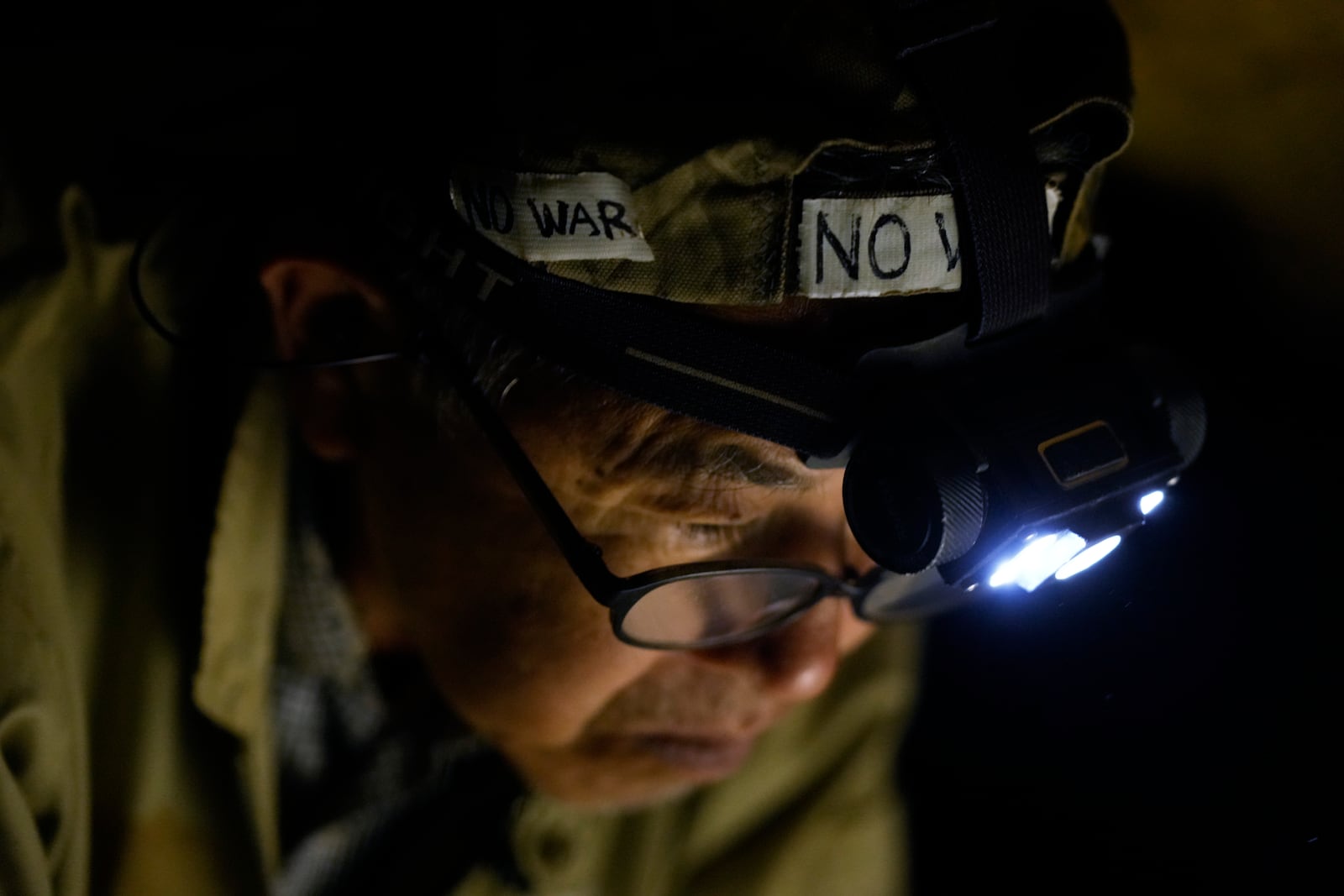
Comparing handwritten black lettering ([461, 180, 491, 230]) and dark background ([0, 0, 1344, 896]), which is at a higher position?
handwritten black lettering ([461, 180, 491, 230])

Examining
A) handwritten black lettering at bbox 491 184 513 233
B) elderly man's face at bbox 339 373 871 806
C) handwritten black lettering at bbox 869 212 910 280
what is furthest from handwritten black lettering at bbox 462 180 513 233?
handwritten black lettering at bbox 869 212 910 280

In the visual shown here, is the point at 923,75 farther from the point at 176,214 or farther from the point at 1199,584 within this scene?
the point at 176,214

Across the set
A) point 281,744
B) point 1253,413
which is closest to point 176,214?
point 281,744

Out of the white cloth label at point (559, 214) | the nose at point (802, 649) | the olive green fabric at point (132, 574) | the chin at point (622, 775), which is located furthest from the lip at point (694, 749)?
the white cloth label at point (559, 214)

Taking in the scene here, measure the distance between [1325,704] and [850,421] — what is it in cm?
46

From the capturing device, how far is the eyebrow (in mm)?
835

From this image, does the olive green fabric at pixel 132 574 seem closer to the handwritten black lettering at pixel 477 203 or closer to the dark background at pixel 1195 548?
the dark background at pixel 1195 548

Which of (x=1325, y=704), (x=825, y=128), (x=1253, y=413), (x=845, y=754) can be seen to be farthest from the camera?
(x=845, y=754)

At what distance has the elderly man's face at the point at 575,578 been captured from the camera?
34.4 inches

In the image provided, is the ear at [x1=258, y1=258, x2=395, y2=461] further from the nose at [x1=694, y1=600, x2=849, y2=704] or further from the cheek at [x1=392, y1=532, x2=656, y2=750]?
the nose at [x1=694, y1=600, x2=849, y2=704]

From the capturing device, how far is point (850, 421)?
78cm

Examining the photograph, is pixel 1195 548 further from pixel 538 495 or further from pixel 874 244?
pixel 538 495

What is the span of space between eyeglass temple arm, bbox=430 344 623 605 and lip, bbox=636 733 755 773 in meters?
0.37

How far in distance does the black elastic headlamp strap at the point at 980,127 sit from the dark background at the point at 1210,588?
245 mm
